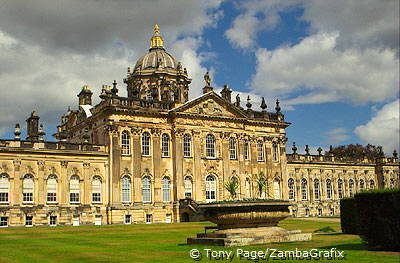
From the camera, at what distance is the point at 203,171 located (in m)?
51.1

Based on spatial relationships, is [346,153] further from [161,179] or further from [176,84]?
[161,179]

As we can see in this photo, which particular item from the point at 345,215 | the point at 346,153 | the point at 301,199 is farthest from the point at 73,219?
the point at 346,153

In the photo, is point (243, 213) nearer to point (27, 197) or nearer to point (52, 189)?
point (27, 197)

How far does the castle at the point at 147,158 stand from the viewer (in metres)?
43.4

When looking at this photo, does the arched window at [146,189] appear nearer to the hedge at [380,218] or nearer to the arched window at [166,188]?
the arched window at [166,188]

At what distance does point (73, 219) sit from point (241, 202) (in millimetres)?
27276

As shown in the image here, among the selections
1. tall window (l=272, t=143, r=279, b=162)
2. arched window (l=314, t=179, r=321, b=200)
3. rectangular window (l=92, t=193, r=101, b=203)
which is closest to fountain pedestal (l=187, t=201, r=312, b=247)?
rectangular window (l=92, t=193, r=101, b=203)

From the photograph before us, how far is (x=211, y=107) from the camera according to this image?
172 feet

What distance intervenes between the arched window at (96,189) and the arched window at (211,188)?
11.1 metres

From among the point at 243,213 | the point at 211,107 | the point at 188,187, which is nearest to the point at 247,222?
the point at 243,213

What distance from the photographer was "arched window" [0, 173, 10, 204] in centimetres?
4162

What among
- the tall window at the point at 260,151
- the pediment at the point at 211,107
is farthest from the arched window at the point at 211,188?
the tall window at the point at 260,151

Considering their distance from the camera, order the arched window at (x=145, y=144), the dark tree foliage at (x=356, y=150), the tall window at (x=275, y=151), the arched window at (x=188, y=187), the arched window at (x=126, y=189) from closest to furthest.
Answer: the arched window at (x=126, y=189)
the arched window at (x=145, y=144)
the arched window at (x=188, y=187)
the tall window at (x=275, y=151)
the dark tree foliage at (x=356, y=150)

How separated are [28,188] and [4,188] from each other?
76.1 inches
